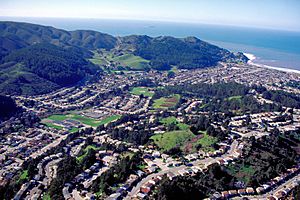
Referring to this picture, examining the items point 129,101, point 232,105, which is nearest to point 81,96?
point 129,101

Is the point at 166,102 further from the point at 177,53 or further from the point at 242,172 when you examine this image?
the point at 177,53

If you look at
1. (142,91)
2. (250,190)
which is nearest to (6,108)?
(142,91)

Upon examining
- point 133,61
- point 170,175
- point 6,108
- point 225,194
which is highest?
point 133,61

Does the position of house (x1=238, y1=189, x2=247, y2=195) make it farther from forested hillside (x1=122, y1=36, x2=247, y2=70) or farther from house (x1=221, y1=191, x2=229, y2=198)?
forested hillside (x1=122, y1=36, x2=247, y2=70)

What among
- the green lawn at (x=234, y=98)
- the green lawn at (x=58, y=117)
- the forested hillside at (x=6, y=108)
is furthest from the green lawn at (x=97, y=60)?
the green lawn at (x=234, y=98)

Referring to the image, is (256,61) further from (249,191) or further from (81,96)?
(249,191)
